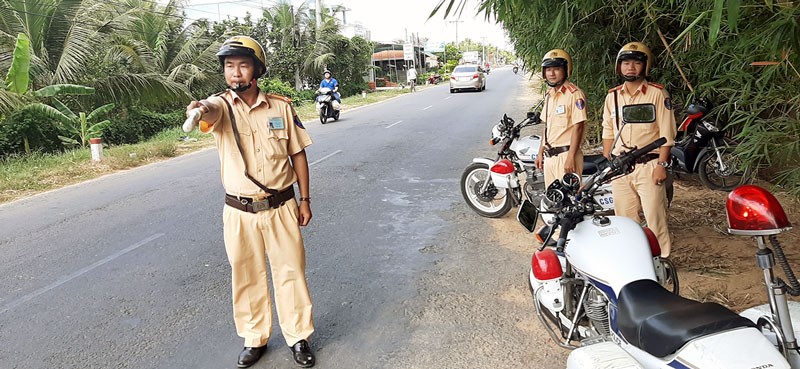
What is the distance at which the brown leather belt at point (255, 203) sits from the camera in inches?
116

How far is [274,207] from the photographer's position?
2988mm

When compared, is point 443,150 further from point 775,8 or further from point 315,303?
point 775,8

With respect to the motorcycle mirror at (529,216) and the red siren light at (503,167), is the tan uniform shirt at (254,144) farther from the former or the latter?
the red siren light at (503,167)

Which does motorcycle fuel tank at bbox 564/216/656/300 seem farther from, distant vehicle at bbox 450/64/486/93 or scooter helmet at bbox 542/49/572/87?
distant vehicle at bbox 450/64/486/93

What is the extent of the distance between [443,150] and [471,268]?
19.6 feet

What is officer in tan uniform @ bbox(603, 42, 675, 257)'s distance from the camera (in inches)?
150

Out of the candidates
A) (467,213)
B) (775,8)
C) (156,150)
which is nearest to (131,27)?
(156,150)

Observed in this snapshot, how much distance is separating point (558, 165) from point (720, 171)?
3.06 m

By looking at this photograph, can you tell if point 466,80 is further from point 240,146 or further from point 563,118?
point 240,146

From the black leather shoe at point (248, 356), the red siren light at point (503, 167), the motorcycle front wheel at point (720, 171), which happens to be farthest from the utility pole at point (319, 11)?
the black leather shoe at point (248, 356)

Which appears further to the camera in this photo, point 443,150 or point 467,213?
point 443,150

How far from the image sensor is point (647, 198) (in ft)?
12.6

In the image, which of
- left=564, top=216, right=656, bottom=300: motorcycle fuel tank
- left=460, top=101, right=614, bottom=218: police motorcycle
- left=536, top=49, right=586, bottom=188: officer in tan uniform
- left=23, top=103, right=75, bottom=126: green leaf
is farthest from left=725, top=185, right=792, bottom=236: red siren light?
left=23, top=103, right=75, bottom=126: green leaf

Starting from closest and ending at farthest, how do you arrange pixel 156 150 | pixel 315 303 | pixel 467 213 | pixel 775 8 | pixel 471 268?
pixel 775 8, pixel 315 303, pixel 471 268, pixel 467 213, pixel 156 150
